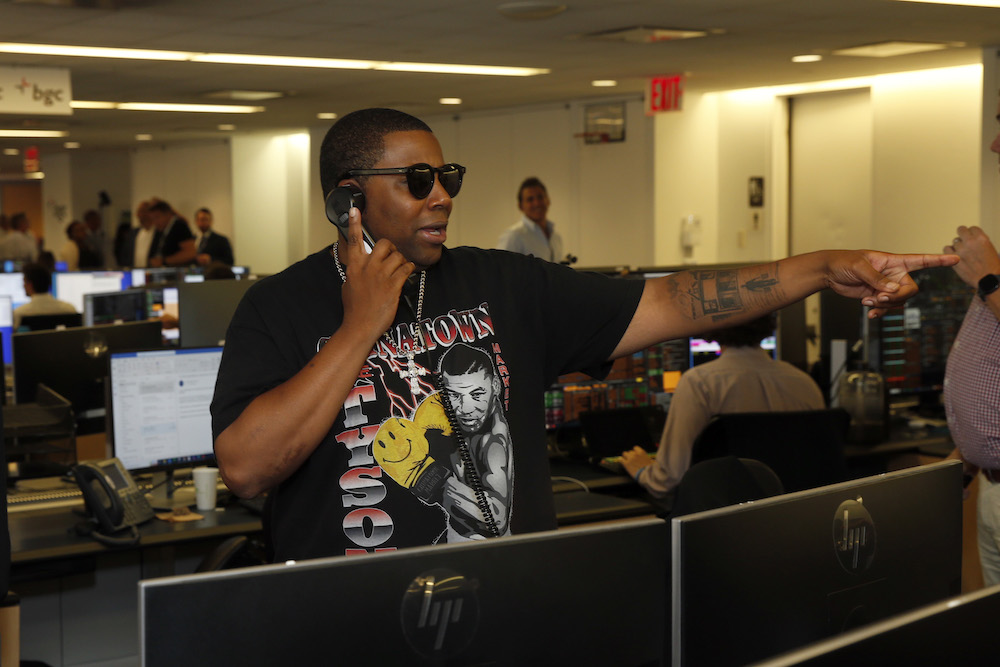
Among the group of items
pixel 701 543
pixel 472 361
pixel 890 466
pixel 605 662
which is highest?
pixel 472 361

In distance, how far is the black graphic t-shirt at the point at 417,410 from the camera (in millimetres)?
1517

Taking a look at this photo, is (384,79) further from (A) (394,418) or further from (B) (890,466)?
(A) (394,418)

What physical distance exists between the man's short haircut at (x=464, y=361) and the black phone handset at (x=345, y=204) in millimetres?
195

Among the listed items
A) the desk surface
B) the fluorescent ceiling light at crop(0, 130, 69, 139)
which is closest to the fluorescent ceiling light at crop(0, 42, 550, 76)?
the desk surface

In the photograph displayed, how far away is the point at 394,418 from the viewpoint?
1.55 metres

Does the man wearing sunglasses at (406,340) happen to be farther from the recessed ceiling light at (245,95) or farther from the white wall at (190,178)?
the white wall at (190,178)

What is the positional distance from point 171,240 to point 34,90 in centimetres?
321

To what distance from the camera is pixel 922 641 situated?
36.0 inches

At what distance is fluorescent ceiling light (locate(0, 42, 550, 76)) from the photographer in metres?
7.16

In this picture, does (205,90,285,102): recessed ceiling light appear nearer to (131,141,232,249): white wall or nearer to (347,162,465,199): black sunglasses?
(131,141,232,249): white wall

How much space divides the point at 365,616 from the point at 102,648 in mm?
3063

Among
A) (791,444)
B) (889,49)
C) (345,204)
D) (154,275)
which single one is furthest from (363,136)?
(154,275)

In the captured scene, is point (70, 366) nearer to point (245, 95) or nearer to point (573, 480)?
point (573, 480)

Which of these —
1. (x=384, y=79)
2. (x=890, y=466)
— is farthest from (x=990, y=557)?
(x=384, y=79)
